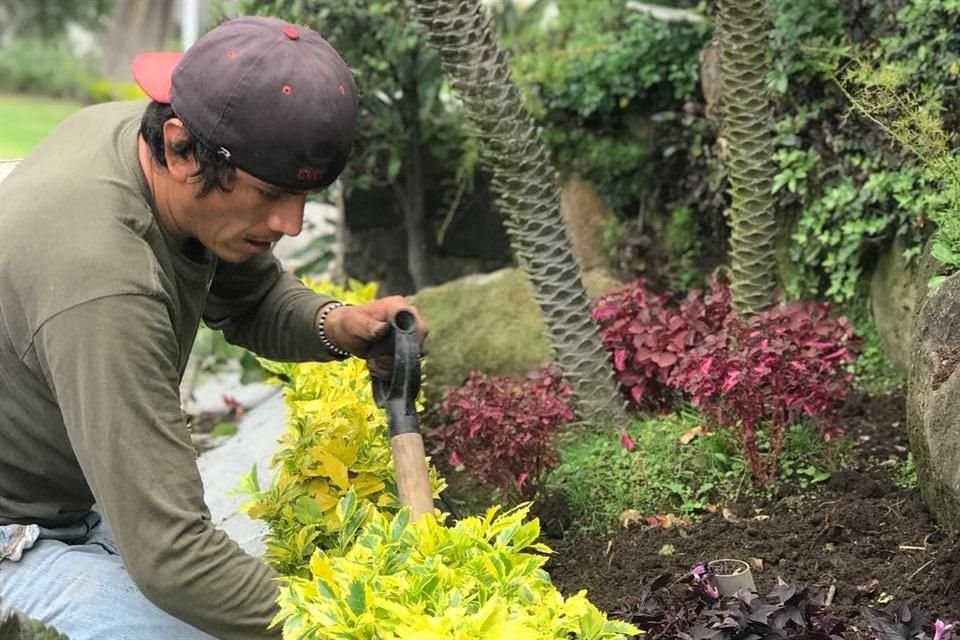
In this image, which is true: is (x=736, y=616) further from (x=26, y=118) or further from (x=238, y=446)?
(x=26, y=118)

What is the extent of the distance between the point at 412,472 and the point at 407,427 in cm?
12

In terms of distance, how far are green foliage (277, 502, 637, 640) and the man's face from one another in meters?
0.70

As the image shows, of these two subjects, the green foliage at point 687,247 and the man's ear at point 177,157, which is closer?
the man's ear at point 177,157

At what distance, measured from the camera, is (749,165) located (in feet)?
15.7

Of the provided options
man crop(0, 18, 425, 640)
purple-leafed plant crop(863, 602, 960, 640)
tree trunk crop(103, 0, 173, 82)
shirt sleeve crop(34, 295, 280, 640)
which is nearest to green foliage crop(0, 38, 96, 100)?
tree trunk crop(103, 0, 173, 82)

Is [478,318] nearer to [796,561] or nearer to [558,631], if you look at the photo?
[796,561]

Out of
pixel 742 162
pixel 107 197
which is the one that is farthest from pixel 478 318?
pixel 107 197

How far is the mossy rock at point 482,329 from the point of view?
5.84 metres

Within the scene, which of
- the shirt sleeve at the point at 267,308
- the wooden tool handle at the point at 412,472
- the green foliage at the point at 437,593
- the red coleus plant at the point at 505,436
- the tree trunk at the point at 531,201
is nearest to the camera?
the green foliage at the point at 437,593

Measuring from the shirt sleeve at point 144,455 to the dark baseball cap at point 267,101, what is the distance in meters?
0.38

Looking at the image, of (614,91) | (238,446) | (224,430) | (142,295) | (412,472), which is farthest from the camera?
(614,91)

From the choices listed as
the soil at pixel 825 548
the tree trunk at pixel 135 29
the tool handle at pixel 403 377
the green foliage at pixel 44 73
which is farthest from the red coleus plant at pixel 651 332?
the green foliage at pixel 44 73

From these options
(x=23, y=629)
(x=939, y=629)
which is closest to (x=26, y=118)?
(x=23, y=629)

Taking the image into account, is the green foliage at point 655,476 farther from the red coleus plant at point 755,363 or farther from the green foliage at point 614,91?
the green foliage at point 614,91
